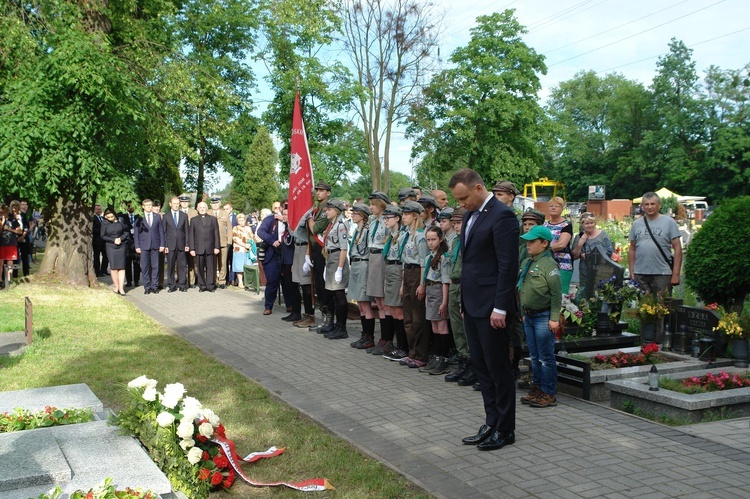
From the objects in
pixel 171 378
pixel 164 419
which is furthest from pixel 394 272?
pixel 164 419

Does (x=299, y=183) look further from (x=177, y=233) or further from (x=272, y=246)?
(x=177, y=233)

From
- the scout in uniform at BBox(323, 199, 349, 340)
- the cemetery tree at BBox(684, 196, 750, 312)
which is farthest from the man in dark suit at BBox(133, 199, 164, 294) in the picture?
the cemetery tree at BBox(684, 196, 750, 312)

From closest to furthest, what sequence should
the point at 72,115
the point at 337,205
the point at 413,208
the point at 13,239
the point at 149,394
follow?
the point at 149,394, the point at 413,208, the point at 337,205, the point at 72,115, the point at 13,239

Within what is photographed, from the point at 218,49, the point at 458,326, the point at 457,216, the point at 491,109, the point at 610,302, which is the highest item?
the point at 218,49

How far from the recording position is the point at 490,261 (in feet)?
18.9

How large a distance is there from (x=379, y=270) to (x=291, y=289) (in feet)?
11.6

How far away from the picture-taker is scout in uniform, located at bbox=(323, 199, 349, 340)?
35.1ft

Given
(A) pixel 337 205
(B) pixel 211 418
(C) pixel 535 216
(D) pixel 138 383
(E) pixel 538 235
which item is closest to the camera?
(B) pixel 211 418

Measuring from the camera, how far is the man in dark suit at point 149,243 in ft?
54.9

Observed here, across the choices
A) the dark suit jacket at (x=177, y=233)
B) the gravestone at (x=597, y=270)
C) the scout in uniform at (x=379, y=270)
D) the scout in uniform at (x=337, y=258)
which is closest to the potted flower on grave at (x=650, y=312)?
the gravestone at (x=597, y=270)

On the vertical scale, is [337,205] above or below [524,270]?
above

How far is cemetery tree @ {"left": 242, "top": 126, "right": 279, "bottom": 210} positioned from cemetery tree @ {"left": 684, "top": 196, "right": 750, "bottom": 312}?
3868 centimetres

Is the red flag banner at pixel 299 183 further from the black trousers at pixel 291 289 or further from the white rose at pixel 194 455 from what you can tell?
the white rose at pixel 194 455

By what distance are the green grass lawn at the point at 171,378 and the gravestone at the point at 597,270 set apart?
4.75 meters
